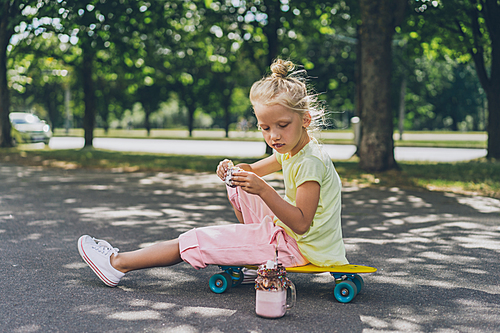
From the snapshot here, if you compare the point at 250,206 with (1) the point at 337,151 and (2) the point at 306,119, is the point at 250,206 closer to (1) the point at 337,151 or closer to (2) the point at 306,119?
(2) the point at 306,119

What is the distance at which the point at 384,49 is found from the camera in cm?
1091

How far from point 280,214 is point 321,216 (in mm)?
329

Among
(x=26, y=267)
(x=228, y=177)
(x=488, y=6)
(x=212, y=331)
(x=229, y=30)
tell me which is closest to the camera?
(x=212, y=331)

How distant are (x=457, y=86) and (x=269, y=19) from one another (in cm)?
4937

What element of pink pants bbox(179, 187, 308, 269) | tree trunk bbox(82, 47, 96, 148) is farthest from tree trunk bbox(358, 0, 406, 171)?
tree trunk bbox(82, 47, 96, 148)

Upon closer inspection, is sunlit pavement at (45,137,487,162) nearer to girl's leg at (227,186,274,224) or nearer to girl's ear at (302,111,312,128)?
girl's leg at (227,186,274,224)

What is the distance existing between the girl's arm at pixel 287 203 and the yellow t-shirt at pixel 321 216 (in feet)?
0.32

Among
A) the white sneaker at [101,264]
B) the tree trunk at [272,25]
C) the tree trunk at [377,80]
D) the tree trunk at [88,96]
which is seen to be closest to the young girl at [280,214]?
the white sneaker at [101,264]

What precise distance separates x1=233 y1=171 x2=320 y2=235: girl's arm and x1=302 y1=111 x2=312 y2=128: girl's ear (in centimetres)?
36

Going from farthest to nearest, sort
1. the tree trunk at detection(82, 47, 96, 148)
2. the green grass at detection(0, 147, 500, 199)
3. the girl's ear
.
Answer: the tree trunk at detection(82, 47, 96, 148)
the green grass at detection(0, 147, 500, 199)
the girl's ear

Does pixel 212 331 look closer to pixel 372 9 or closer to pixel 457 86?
pixel 372 9

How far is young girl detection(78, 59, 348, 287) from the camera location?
9.70ft

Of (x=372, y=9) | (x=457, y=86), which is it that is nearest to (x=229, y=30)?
(x=372, y=9)

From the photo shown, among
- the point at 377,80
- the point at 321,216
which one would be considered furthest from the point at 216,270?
the point at 377,80
